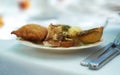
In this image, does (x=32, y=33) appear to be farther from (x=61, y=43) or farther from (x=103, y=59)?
(x=103, y=59)

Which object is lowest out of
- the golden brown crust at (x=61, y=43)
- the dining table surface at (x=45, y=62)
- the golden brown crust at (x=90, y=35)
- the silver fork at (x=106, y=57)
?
the dining table surface at (x=45, y=62)

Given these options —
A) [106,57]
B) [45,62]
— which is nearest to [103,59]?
[106,57]

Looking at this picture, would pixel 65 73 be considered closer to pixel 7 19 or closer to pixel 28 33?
pixel 28 33

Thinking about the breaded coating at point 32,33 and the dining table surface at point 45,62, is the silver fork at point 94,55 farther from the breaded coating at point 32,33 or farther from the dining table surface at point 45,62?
the breaded coating at point 32,33

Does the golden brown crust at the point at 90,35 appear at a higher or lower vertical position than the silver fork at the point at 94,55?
higher

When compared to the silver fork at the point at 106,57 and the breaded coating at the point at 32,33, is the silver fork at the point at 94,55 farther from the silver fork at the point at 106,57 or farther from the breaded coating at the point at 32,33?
the breaded coating at the point at 32,33

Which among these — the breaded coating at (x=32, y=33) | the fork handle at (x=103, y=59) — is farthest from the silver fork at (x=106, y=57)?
the breaded coating at (x=32, y=33)

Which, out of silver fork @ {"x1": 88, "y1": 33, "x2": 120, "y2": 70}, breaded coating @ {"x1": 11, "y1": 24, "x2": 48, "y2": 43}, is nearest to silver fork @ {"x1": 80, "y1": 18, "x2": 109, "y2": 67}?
silver fork @ {"x1": 88, "y1": 33, "x2": 120, "y2": 70}
